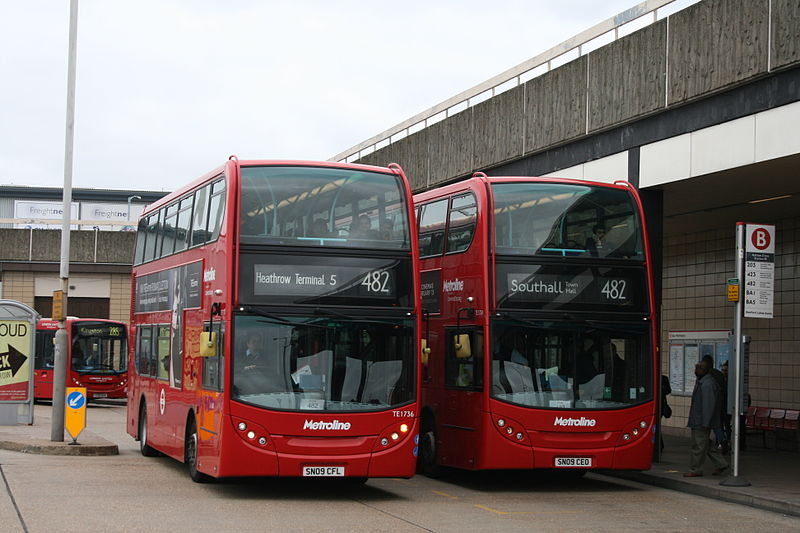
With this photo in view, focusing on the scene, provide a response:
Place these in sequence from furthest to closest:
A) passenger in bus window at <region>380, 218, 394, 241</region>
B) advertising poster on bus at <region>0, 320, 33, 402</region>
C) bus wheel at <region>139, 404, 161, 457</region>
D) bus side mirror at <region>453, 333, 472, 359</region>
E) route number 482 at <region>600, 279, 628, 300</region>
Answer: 1. advertising poster on bus at <region>0, 320, 33, 402</region>
2. bus wheel at <region>139, 404, 161, 457</region>
3. route number 482 at <region>600, 279, 628, 300</region>
4. bus side mirror at <region>453, 333, 472, 359</region>
5. passenger in bus window at <region>380, 218, 394, 241</region>

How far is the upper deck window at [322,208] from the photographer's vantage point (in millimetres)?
13609

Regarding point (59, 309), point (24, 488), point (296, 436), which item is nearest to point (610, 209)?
point (296, 436)

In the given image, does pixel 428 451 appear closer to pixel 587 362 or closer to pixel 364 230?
pixel 587 362

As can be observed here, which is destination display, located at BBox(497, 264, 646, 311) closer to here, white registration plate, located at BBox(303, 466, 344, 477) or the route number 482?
the route number 482

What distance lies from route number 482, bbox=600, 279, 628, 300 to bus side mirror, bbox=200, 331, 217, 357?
5.06 meters

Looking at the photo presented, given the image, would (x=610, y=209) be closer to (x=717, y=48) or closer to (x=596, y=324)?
(x=596, y=324)

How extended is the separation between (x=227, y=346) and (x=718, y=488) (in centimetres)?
647

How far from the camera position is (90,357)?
1494 inches

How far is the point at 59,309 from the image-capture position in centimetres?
1983

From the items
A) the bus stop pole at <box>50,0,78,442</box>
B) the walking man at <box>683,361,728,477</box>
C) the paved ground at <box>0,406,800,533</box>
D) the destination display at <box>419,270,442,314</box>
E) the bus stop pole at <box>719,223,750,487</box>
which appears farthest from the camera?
the bus stop pole at <box>50,0,78,442</box>

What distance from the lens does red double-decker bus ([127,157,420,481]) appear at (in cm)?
1338

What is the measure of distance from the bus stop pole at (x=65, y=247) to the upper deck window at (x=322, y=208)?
6.90 meters

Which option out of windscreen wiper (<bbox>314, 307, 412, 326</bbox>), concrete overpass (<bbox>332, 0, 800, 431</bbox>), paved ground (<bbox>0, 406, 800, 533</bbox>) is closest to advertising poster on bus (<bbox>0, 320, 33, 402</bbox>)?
paved ground (<bbox>0, 406, 800, 533</bbox>)

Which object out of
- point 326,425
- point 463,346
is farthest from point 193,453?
point 463,346
